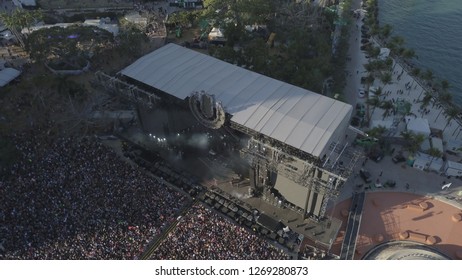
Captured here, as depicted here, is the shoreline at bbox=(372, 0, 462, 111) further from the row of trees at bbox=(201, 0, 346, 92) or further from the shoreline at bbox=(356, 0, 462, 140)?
the row of trees at bbox=(201, 0, 346, 92)

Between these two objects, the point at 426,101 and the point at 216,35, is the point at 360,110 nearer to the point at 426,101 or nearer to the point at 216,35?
the point at 426,101

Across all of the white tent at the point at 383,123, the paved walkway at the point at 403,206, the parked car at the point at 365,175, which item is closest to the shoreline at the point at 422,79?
the white tent at the point at 383,123

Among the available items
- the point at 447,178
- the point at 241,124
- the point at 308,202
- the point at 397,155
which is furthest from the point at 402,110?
the point at 241,124

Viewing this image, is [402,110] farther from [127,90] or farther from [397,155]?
[127,90]

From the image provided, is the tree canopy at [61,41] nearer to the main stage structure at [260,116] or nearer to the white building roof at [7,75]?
the white building roof at [7,75]

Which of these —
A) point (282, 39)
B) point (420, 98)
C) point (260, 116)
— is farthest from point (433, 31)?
point (260, 116)
